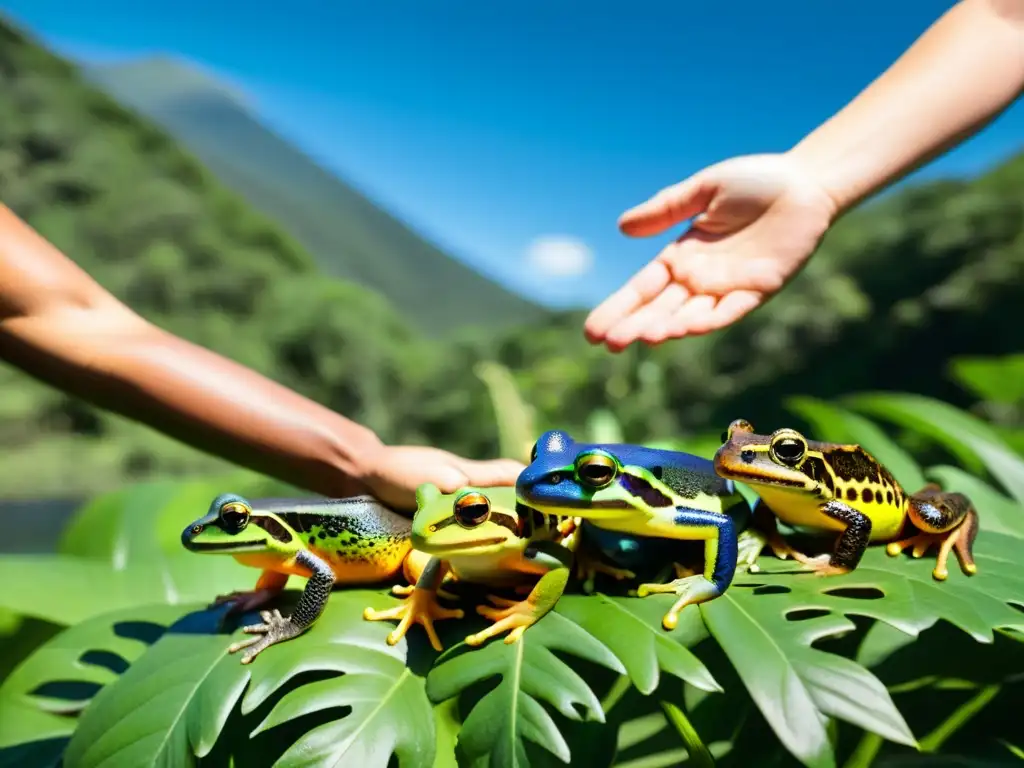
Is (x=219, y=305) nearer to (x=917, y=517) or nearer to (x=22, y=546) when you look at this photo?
(x=22, y=546)

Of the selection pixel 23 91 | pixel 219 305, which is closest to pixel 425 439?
pixel 219 305

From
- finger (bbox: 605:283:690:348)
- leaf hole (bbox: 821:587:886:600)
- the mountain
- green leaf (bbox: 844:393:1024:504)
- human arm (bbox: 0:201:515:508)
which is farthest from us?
the mountain

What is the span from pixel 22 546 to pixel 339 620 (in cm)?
415

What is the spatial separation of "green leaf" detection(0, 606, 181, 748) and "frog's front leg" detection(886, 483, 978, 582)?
2.28 ft

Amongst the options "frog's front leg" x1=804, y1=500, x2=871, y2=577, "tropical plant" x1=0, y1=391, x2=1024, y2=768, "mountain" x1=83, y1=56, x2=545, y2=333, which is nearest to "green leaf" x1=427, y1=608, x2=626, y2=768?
"tropical plant" x1=0, y1=391, x2=1024, y2=768

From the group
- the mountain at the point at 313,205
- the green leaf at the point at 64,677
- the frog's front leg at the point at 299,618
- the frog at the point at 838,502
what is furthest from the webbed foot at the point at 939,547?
the mountain at the point at 313,205

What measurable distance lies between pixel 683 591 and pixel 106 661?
560 mm

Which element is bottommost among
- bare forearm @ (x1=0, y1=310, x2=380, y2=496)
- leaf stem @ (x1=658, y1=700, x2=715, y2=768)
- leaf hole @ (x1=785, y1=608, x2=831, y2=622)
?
leaf stem @ (x1=658, y1=700, x2=715, y2=768)

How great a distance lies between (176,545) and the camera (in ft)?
3.65

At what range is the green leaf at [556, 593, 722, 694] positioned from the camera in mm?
488

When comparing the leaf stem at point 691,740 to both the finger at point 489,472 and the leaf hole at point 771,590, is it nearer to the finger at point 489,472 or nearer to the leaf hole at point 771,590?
the leaf hole at point 771,590

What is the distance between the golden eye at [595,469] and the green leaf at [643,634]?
10 centimetres

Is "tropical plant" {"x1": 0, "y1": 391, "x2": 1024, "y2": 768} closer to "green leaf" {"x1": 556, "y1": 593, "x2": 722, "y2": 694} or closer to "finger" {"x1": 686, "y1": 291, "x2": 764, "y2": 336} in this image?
"green leaf" {"x1": 556, "y1": 593, "x2": 722, "y2": 694}

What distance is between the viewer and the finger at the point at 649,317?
0.80m
